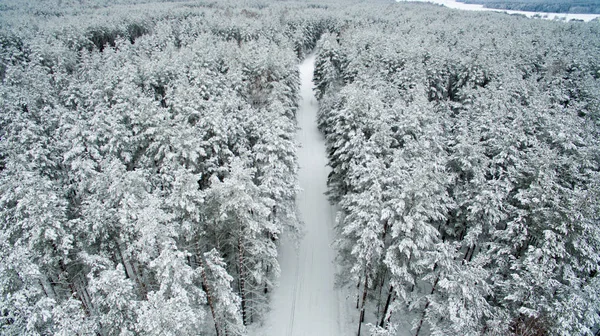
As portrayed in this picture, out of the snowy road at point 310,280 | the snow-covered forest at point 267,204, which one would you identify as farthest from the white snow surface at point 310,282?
the snow-covered forest at point 267,204

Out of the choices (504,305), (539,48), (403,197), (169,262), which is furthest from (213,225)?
(539,48)

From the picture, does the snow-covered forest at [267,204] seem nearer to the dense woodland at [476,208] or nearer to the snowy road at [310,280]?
the dense woodland at [476,208]

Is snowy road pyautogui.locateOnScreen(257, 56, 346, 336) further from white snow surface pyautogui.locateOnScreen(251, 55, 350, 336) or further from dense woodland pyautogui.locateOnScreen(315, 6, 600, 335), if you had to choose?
dense woodland pyautogui.locateOnScreen(315, 6, 600, 335)

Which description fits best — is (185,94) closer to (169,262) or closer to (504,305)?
(169,262)

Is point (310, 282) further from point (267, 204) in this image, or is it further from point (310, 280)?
point (267, 204)

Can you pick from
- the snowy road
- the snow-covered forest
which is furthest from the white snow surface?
the snow-covered forest

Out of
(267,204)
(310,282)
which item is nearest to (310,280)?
(310,282)

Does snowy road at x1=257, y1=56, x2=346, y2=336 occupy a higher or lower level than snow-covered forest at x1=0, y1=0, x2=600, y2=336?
lower

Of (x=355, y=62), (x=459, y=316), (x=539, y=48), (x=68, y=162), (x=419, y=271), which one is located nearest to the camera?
(x=459, y=316)
